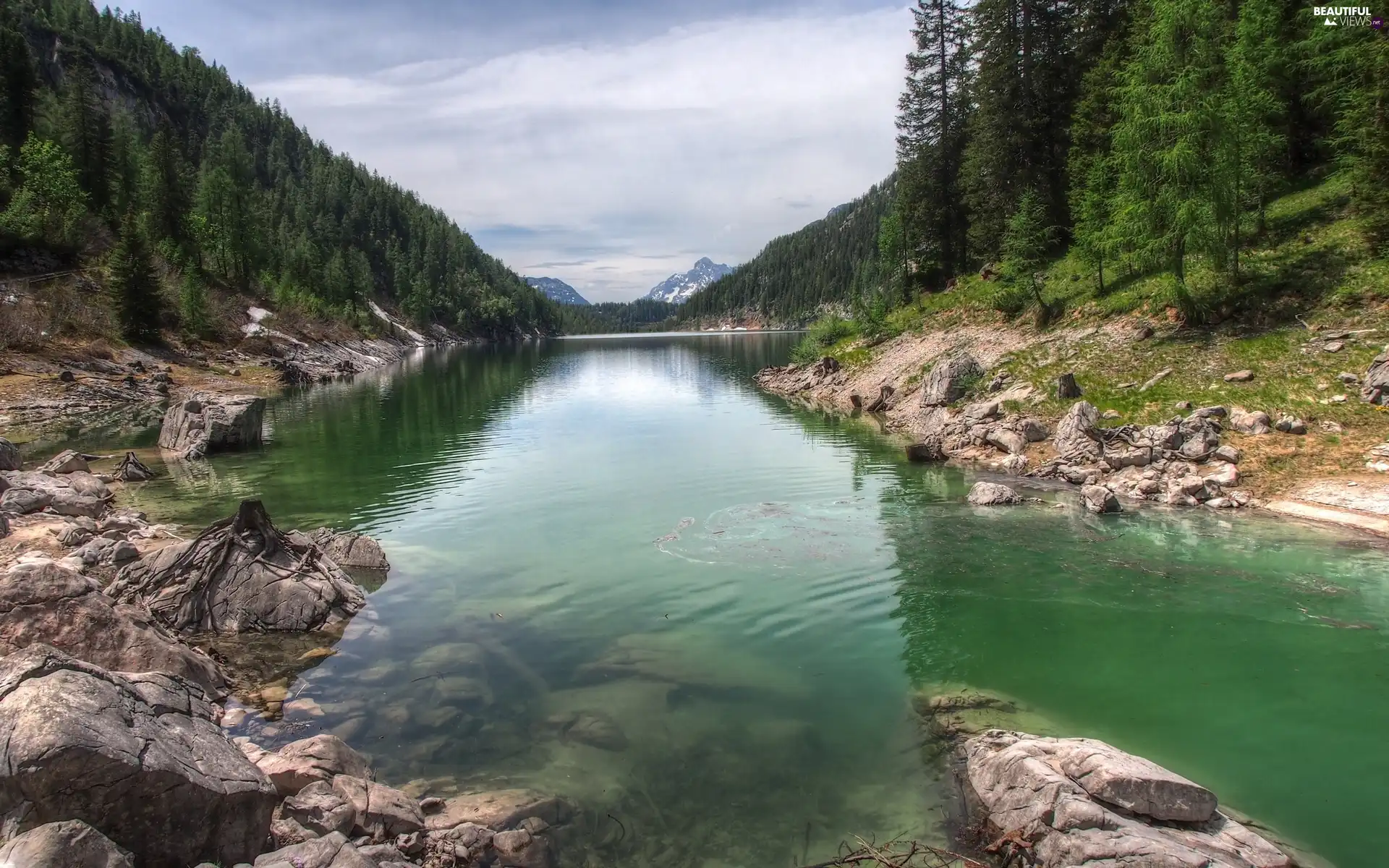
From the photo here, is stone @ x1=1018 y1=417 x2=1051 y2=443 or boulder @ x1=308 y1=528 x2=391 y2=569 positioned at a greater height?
stone @ x1=1018 y1=417 x2=1051 y2=443

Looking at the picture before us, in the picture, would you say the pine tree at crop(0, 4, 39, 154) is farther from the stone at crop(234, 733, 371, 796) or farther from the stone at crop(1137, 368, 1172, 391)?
the stone at crop(1137, 368, 1172, 391)

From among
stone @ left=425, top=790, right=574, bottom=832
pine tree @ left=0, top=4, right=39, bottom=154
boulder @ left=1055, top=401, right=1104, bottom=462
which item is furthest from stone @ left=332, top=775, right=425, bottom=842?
pine tree @ left=0, top=4, right=39, bottom=154

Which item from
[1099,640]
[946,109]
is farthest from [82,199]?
[1099,640]

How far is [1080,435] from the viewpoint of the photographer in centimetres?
2995

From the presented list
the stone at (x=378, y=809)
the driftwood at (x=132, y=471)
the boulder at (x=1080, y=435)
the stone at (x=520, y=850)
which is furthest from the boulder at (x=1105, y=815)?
the driftwood at (x=132, y=471)

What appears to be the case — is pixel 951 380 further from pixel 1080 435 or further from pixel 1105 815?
pixel 1105 815

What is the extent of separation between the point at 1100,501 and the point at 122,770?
2525 cm

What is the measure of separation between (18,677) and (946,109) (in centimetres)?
7334

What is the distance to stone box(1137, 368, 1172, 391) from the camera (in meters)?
31.6

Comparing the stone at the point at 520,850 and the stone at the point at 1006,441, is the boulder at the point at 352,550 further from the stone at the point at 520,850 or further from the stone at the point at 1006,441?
the stone at the point at 1006,441

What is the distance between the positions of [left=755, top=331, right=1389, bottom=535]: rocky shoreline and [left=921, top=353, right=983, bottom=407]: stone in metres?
0.06

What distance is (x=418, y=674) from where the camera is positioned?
45.8 feet

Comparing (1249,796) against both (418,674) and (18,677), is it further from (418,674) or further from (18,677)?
(18,677)

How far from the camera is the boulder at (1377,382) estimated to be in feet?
81.8
